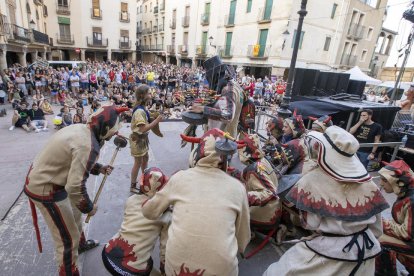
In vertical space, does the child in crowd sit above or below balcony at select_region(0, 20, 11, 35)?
below

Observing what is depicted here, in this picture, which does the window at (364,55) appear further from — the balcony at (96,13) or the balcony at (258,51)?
the balcony at (96,13)

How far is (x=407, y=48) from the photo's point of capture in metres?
8.36

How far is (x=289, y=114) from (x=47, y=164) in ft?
19.4

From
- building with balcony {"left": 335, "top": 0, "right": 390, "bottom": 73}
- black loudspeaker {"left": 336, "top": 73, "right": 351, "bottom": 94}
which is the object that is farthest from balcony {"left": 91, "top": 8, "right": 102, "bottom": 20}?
black loudspeaker {"left": 336, "top": 73, "right": 351, "bottom": 94}

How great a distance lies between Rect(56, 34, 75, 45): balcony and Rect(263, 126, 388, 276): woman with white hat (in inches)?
1438

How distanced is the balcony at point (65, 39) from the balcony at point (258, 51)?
75.4ft

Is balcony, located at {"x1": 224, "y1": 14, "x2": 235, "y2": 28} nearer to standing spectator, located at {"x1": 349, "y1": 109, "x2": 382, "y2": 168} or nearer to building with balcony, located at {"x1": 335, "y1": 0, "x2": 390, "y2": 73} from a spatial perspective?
building with balcony, located at {"x1": 335, "y1": 0, "x2": 390, "y2": 73}

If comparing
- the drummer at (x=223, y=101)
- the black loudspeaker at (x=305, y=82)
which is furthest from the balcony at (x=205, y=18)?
the drummer at (x=223, y=101)

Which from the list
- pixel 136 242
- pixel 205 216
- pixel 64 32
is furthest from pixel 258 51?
pixel 64 32

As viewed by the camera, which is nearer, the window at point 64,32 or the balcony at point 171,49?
the window at point 64,32

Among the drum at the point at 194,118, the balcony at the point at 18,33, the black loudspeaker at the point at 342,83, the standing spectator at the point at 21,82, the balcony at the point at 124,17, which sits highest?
the balcony at the point at 124,17

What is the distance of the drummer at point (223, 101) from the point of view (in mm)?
3564

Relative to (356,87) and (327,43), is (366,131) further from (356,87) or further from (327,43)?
(327,43)

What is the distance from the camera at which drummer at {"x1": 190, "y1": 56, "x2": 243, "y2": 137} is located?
356 centimetres
